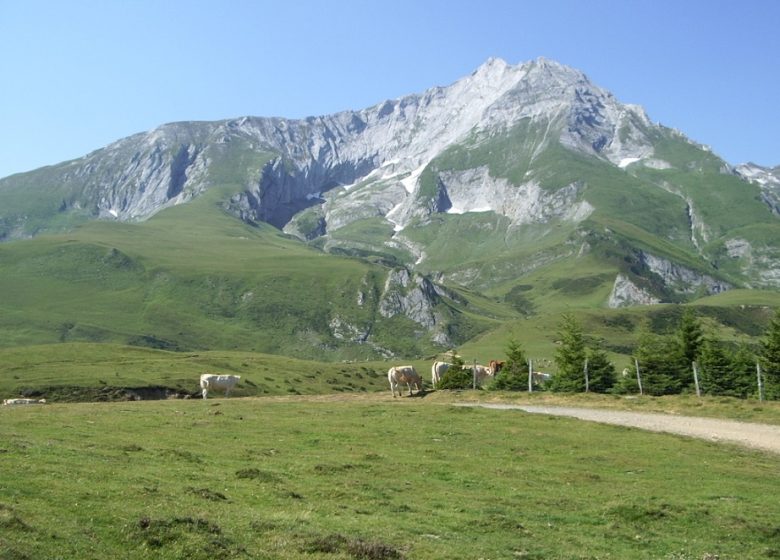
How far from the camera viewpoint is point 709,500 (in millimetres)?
23719

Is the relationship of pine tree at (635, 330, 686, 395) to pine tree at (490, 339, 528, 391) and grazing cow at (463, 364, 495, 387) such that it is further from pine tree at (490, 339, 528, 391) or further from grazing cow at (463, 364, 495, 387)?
grazing cow at (463, 364, 495, 387)

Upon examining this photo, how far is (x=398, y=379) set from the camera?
59469mm

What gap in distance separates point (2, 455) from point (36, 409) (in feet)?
71.8

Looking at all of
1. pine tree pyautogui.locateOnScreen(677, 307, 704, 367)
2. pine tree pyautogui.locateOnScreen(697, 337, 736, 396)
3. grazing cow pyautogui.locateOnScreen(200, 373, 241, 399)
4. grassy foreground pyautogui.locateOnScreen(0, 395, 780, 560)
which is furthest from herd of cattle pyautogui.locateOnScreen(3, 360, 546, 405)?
pine tree pyautogui.locateOnScreen(697, 337, 736, 396)

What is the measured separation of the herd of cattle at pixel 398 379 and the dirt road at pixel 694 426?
1284 cm

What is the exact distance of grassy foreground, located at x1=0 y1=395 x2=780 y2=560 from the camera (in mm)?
15388

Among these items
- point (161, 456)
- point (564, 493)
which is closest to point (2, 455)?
point (161, 456)

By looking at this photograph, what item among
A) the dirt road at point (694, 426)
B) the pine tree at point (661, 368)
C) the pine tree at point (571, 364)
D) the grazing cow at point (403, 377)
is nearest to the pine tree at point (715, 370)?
the pine tree at point (661, 368)

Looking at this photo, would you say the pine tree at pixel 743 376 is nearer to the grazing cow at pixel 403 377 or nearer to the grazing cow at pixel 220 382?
the grazing cow at pixel 403 377

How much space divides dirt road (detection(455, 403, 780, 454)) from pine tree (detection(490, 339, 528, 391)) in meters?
21.5

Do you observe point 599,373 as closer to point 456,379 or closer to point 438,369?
point 456,379

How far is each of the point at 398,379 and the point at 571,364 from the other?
20.7 metres

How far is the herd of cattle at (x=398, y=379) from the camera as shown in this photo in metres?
Answer: 59.2

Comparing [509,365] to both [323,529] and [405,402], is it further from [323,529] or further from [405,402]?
[323,529]
